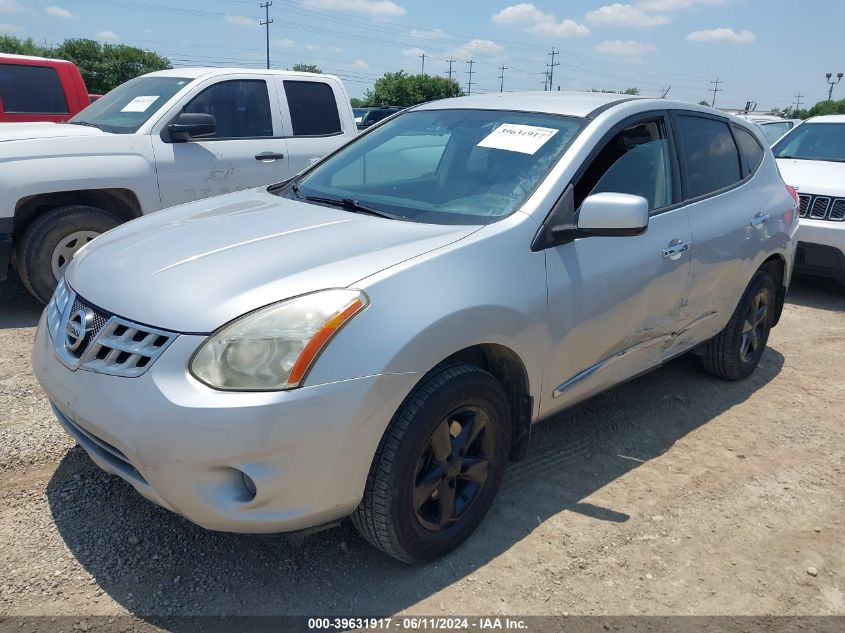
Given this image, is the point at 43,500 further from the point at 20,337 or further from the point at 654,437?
the point at 654,437

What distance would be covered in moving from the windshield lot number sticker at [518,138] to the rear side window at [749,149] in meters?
1.81

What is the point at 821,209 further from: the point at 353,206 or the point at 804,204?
the point at 353,206

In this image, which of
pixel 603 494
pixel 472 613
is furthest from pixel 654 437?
pixel 472 613

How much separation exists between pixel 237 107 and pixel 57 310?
385 cm

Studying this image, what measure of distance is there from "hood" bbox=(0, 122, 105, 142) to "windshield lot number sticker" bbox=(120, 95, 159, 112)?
1.14 feet

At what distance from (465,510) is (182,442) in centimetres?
116

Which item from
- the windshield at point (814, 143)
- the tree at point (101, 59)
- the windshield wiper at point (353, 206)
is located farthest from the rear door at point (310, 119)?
the tree at point (101, 59)

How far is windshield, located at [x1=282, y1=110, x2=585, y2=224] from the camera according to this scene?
9.71 ft

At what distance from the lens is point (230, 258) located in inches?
96.9

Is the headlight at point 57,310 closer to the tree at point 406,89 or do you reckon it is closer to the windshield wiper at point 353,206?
the windshield wiper at point 353,206

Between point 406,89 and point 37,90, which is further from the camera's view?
point 406,89

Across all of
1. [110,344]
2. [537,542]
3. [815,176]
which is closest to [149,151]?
[110,344]

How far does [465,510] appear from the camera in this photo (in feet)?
8.91

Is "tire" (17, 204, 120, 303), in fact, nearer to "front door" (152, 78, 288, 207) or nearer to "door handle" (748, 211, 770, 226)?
"front door" (152, 78, 288, 207)
